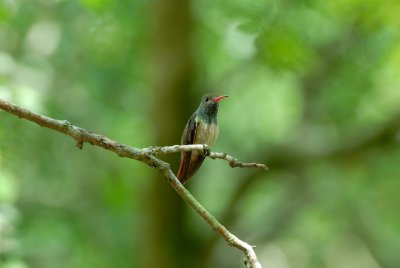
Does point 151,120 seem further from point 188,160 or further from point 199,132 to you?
point 188,160

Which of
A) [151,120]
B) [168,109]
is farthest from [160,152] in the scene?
[151,120]

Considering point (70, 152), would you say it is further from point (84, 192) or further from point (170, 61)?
point (170, 61)

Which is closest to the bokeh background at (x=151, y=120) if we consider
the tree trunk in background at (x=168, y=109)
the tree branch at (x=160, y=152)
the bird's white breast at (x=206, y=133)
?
the tree trunk in background at (x=168, y=109)

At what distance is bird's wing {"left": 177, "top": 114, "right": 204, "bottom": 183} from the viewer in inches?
95.3

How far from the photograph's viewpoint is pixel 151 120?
854 centimetres

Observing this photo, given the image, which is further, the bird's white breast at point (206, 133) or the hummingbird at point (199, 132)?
the bird's white breast at point (206, 133)

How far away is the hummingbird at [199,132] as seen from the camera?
2.46 metres

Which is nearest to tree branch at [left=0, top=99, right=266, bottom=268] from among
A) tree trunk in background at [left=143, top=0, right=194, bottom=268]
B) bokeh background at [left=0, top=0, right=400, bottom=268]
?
tree trunk in background at [left=143, top=0, right=194, bottom=268]

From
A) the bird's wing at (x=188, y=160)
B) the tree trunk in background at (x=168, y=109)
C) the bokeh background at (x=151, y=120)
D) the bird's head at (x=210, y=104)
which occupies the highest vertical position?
the bokeh background at (x=151, y=120)

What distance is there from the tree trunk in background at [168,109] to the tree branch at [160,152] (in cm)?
83

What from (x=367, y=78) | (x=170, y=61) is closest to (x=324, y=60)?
(x=367, y=78)

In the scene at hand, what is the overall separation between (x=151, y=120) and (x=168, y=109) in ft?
11.4

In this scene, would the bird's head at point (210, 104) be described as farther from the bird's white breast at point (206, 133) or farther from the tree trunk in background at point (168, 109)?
the tree trunk in background at point (168, 109)

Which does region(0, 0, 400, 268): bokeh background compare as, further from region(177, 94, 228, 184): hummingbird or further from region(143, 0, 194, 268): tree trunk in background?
region(177, 94, 228, 184): hummingbird
